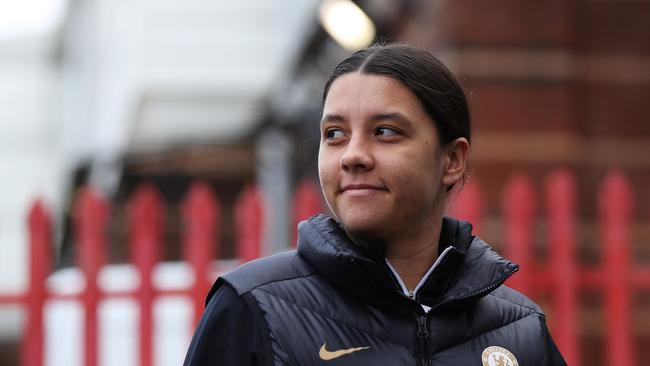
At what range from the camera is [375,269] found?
1.78 m

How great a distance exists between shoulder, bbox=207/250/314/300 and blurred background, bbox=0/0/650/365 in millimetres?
394

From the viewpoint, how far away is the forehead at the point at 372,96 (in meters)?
1.81

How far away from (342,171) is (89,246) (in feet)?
10.7

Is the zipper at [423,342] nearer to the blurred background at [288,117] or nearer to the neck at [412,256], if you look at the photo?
the neck at [412,256]

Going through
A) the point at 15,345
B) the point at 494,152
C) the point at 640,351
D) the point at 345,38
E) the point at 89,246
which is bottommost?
the point at 15,345

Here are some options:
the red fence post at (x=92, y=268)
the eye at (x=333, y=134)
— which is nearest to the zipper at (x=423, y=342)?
the eye at (x=333, y=134)

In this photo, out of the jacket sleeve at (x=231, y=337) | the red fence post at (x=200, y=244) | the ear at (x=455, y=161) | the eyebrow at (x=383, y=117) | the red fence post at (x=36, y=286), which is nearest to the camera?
the jacket sleeve at (x=231, y=337)

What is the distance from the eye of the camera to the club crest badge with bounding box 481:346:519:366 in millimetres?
1839

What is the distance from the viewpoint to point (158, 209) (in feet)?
16.1

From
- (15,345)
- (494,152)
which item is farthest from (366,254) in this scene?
(15,345)

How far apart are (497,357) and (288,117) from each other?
24.3 feet

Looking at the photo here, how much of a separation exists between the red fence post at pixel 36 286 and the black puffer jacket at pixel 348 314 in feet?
10.3

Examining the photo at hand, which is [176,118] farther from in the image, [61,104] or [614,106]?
[61,104]

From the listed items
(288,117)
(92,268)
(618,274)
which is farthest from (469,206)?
(288,117)
